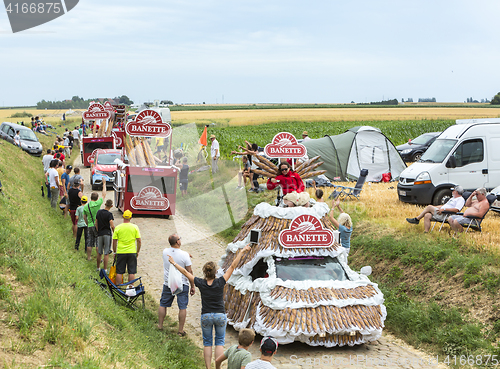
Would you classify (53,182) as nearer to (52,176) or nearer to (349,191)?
(52,176)

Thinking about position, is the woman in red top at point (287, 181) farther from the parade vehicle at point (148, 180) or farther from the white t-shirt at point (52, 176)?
the white t-shirt at point (52, 176)

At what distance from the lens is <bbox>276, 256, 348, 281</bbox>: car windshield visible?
8227 mm

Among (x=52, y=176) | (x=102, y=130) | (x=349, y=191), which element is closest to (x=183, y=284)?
(x=52, y=176)

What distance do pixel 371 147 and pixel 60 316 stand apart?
18.9 m

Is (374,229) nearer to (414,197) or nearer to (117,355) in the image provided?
(414,197)

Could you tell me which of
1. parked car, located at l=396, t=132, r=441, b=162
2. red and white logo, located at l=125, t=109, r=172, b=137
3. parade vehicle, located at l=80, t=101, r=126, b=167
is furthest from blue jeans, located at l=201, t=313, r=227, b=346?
parked car, located at l=396, t=132, r=441, b=162

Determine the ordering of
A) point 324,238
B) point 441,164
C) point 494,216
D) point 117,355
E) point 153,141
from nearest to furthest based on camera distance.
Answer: point 117,355
point 324,238
point 494,216
point 441,164
point 153,141

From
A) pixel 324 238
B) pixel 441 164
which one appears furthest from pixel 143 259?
pixel 441 164

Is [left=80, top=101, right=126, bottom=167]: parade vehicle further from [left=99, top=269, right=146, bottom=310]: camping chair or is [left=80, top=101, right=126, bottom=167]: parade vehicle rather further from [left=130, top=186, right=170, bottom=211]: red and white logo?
[left=99, top=269, right=146, bottom=310]: camping chair

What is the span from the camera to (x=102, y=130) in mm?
31953

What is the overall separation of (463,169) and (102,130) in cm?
2333

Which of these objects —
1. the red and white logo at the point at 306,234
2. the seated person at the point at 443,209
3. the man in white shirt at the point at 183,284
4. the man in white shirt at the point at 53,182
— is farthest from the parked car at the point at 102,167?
the red and white logo at the point at 306,234

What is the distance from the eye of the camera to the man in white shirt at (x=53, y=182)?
15.6m

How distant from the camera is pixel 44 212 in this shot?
14.8 m
